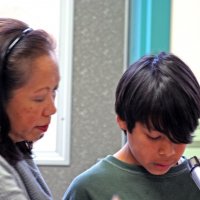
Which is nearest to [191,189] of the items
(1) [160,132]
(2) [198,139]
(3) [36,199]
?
(1) [160,132]

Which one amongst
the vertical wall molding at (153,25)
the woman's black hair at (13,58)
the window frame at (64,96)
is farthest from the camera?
the window frame at (64,96)

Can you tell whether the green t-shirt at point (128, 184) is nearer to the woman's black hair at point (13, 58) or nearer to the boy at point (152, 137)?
the boy at point (152, 137)

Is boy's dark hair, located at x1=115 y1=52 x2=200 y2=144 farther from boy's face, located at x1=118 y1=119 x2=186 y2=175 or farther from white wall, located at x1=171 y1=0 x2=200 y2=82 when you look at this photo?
white wall, located at x1=171 y1=0 x2=200 y2=82

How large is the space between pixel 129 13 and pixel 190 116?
26.5 inches

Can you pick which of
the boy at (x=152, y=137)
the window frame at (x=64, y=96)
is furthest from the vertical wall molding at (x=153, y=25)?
the boy at (x=152, y=137)

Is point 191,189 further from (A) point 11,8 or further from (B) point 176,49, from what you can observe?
(A) point 11,8

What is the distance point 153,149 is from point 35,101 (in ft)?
0.67

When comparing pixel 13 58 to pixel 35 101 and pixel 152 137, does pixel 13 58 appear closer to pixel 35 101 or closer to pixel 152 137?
pixel 35 101

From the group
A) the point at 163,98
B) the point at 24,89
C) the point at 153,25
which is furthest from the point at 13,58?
the point at 153,25

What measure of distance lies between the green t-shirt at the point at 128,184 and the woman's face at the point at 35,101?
12 cm

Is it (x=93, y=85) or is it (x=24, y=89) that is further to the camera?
(x=93, y=85)

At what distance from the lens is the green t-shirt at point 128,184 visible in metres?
0.75

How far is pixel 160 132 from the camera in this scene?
2.34 feet

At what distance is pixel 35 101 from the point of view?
2.32ft
